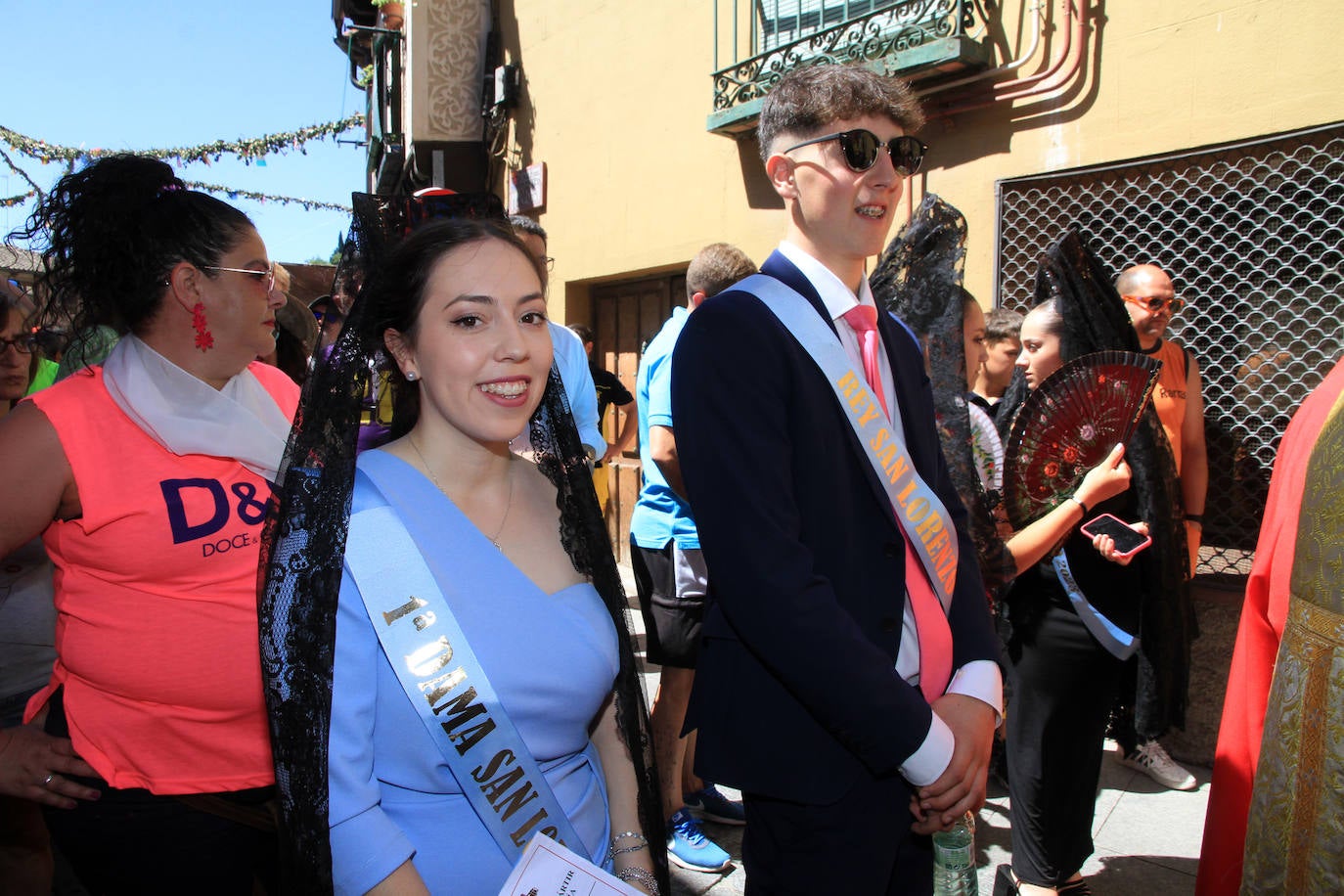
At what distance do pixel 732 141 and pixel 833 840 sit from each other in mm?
5983

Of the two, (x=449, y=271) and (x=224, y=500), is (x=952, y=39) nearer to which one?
(x=449, y=271)

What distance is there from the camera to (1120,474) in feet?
8.44

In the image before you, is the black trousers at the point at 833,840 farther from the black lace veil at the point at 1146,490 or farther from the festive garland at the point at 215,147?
the festive garland at the point at 215,147

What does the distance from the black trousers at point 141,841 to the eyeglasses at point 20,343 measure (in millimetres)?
1567

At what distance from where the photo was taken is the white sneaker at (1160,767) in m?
3.93

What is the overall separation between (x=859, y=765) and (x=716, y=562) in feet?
1.58

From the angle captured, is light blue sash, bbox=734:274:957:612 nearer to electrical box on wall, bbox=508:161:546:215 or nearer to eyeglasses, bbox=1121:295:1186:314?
eyeglasses, bbox=1121:295:1186:314

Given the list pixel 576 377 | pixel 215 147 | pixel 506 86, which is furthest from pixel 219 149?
pixel 576 377

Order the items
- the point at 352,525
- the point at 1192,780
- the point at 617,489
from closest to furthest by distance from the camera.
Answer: the point at 352,525 → the point at 1192,780 → the point at 617,489

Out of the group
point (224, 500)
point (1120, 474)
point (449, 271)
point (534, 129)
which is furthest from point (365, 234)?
point (534, 129)

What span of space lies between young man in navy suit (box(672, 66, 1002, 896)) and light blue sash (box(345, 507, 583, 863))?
1.41 ft

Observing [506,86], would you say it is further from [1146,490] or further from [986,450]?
[1146,490]

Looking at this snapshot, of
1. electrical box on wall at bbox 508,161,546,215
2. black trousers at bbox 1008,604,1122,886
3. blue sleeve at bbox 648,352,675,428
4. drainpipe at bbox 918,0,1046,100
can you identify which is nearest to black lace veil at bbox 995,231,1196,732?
black trousers at bbox 1008,604,1122,886

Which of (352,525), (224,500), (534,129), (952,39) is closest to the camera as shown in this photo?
(352,525)
